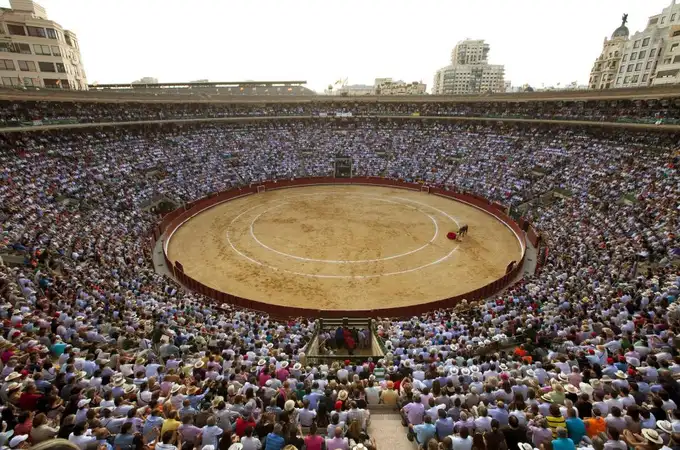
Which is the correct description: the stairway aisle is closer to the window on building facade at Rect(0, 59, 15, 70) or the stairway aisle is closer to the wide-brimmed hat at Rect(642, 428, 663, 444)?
the wide-brimmed hat at Rect(642, 428, 663, 444)

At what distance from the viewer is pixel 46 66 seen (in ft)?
188

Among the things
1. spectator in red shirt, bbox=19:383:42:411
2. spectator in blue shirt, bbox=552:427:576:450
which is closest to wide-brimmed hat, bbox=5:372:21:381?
spectator in red shirt, bbox=19:383:42:411

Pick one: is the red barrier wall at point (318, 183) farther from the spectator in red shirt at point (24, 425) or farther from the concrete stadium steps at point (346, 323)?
the spectator in red shirt at point (24, 425)

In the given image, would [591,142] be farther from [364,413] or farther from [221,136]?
[221,136]

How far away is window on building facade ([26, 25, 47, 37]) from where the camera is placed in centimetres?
5474

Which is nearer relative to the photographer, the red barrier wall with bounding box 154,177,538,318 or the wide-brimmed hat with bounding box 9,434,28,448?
the wide-brimmed hat with bounding box 9,434,28,448

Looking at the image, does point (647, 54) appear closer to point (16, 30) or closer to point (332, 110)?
point (332, 110)

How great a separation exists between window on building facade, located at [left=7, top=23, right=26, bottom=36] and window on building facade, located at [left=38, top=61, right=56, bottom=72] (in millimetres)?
4256

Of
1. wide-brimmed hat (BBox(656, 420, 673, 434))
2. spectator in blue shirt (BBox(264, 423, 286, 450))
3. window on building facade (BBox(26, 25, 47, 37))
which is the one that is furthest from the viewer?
window on building facade (BBox(26, 25, 47, 37))

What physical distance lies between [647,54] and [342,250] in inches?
3455

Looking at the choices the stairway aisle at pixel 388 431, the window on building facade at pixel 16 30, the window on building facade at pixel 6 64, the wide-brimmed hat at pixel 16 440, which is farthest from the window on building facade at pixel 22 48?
the stairway aisle at pixel 388 431

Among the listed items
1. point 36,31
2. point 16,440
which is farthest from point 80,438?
point 36,31

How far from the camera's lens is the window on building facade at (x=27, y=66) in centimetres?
5475

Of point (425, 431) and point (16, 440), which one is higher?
point (16, 440)
